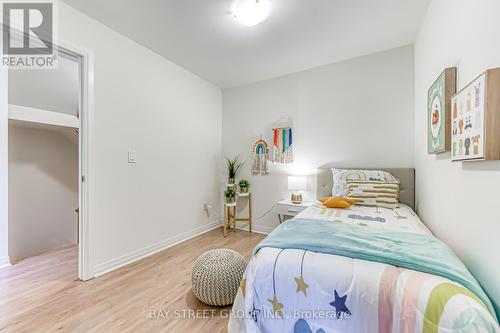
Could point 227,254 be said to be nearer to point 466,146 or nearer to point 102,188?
point 102,188

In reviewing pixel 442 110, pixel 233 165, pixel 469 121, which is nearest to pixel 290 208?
pixel 233 165

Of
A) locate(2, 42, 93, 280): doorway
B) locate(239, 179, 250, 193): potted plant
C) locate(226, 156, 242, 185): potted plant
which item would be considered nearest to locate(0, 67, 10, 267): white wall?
locate(2, 42, 93, 280): doorway

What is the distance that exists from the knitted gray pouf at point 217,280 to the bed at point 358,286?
1.18 feet

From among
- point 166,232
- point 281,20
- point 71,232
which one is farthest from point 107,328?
point 71,232

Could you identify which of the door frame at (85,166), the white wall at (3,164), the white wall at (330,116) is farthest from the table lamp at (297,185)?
the white wall at (3,164)

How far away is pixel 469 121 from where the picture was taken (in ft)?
3.57

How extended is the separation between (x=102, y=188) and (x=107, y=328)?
1243 millimetres

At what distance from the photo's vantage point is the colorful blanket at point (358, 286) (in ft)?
2.54

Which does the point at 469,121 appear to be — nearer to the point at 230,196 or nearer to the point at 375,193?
the point at 375,193

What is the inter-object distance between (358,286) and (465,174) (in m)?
0.93

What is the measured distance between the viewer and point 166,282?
76.9 inches

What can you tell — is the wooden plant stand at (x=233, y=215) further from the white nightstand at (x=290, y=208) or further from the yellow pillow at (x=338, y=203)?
the yellow pillow at (x=338, y=203)

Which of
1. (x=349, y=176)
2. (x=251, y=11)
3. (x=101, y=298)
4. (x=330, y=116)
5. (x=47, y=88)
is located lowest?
(x=101, y=298)

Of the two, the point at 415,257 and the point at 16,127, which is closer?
the point at 415,257
